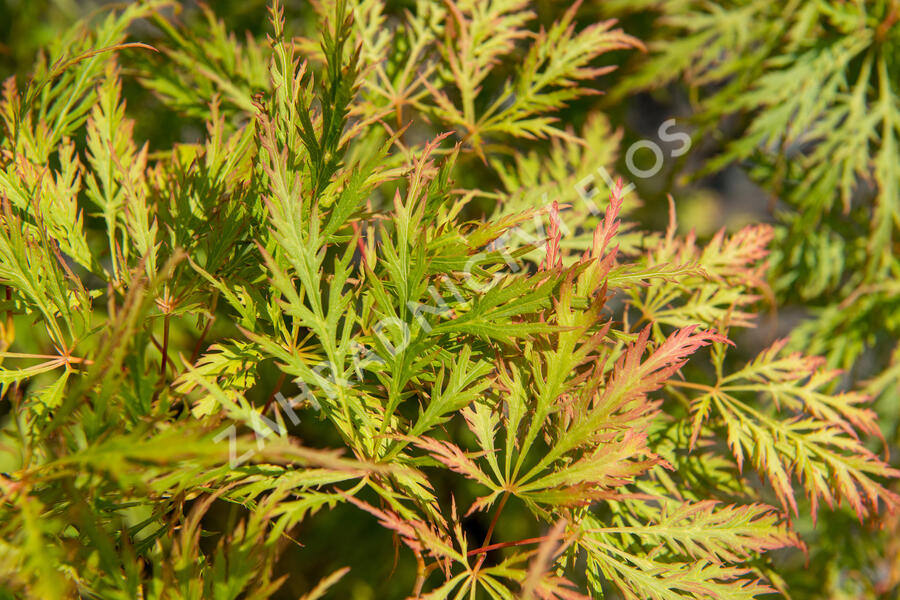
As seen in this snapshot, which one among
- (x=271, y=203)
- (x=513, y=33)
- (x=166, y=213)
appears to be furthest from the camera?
(x=513, y=33)

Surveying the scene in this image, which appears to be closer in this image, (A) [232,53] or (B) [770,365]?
(B) [770,365]

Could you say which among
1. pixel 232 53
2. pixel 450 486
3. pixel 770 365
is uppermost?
pixel 232 53

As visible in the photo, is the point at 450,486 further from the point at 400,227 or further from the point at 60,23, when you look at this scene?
the point at 60,23

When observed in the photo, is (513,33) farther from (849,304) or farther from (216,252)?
(849,304)

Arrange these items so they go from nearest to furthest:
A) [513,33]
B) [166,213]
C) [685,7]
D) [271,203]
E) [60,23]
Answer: [271,203] → [166,213] → [513,33] → [685,7] → [60,23]

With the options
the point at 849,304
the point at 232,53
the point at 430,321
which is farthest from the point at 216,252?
the point at 849,304

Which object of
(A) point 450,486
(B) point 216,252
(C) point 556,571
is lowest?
(A) point 450,486

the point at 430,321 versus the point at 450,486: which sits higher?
the point at 430,321

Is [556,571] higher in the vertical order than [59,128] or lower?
lower

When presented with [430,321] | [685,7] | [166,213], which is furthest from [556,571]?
[685,7]
